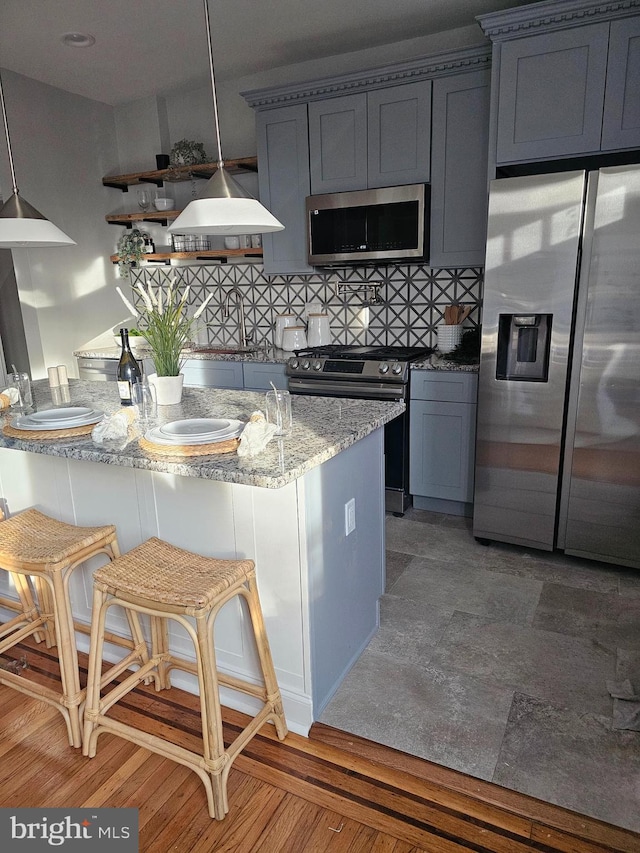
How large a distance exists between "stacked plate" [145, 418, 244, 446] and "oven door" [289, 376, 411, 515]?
5.37 ft

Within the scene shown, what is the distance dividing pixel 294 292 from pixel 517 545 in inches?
95.5

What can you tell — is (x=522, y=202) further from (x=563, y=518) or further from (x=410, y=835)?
(x=410, y=835)

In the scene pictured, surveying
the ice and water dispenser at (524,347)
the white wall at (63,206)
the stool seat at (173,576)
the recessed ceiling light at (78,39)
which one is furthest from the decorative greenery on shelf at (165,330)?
the white wall at (63,206)

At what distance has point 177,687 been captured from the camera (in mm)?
2090

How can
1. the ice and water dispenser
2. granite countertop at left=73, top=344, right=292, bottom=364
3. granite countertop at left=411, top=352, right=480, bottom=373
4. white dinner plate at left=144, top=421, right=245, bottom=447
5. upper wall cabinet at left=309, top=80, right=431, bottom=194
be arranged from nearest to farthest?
white dinner plate at left=144, top=421, right=245, bottom=447 → the ice and water dispenser → granite countertop at left=411, top=352, right=480, bottom=373 → upper wall cabinet at left=309, top=80, right=431, bottom=194 → granite countertop at left=73, top=344, right=292, bottom=364

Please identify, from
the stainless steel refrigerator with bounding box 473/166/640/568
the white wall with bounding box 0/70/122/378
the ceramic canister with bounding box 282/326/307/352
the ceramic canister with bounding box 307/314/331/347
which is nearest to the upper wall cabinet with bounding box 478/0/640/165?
the stainless steel refrigerator with bounding box 473/166/640/568

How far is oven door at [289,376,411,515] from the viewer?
347 centimetres

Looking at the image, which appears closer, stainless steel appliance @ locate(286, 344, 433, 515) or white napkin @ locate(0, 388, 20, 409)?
white napkin @ locate(0, 388, 20, 409)

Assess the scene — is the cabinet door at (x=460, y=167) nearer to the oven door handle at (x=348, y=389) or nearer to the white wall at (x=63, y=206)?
the oven door handle at (x=348, y=389)

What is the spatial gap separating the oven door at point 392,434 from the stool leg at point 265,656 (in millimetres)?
1904

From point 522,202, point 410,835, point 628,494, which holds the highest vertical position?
point 522,202

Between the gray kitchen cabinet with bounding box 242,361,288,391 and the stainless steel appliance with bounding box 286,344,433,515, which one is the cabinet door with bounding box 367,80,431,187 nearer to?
the stainless steel appliance with bounding box 286,344,433,515

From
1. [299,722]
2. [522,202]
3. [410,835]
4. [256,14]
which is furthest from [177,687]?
[256,14]

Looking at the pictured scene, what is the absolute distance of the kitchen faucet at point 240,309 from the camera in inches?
181
